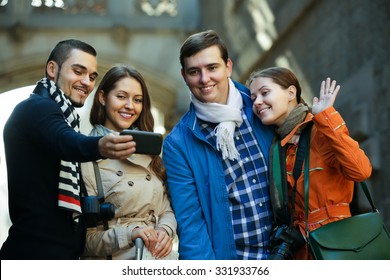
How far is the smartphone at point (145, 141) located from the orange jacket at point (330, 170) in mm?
737

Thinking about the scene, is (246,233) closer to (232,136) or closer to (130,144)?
(232,136)

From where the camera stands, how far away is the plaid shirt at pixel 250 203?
296 centimetres

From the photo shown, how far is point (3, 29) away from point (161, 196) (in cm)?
1075

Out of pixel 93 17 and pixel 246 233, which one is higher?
pixel 93 17

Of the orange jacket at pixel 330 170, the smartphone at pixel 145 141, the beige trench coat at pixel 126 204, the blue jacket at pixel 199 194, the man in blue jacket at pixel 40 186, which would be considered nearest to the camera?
the smartphone at pixel 145 141

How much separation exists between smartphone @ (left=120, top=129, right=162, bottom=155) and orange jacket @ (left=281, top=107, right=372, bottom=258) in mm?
737

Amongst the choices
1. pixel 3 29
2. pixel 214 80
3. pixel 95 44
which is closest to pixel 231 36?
pixel 95 44

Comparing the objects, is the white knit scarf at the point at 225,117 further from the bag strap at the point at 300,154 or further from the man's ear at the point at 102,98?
the man's ear at the point at 102,98

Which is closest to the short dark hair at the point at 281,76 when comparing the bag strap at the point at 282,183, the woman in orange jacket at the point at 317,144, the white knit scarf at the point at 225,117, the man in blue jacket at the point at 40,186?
the woman in orange jacket at the point at 317,144

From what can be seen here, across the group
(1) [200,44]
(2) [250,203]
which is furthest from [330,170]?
(1) [200,44]

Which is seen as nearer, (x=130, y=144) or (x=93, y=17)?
(x=130, y=144)

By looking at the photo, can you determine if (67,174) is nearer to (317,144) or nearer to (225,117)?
(225,117)

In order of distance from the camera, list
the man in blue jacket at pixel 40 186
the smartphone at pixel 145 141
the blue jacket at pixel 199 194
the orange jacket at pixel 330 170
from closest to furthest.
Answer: the smartphone at pixel 145 141
the man in blue jacket at pixel 40 186
the orange jacket at pixel 330 170
the blue jacket at pixel 199 194
